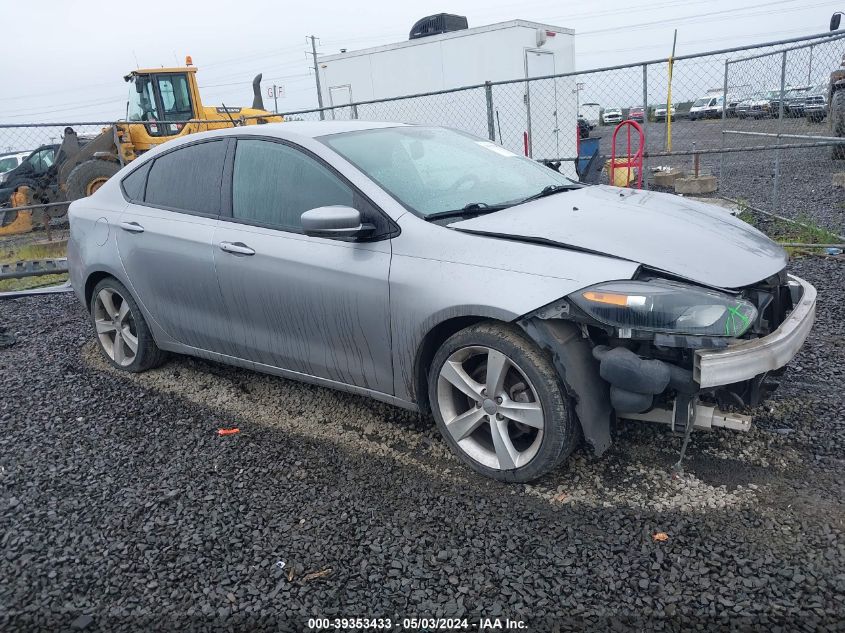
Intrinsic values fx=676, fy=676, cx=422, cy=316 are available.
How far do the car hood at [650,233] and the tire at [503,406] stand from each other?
1.63 ft

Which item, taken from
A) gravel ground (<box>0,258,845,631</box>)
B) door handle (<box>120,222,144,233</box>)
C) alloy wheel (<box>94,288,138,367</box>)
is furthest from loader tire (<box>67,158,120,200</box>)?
gravel ground (<box>0,258,845,631</box>)

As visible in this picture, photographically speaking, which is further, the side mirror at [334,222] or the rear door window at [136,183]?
the rear door window at [136,183]

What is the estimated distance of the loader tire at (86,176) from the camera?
13711 mm

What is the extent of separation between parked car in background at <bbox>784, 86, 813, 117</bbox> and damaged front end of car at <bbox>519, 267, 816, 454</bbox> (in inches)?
295

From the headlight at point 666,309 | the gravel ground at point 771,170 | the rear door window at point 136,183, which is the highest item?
the rear door window at point 136,183

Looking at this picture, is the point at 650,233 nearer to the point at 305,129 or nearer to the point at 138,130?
the point at 305,129

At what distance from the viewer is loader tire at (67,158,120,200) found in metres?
13.7

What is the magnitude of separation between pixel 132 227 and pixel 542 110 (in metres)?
10.6

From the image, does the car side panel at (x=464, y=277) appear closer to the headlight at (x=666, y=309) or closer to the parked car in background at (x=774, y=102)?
the headlight at (x=666, y=309)

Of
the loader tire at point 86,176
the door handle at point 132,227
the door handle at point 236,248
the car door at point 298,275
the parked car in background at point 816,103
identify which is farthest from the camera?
the loader tire at point 86,176

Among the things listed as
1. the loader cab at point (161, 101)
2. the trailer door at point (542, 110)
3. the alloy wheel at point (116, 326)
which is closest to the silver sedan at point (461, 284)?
the alloy wheel at point (116, 326)

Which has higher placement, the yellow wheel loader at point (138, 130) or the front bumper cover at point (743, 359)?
the yellow wheel loader at point (138, 130)

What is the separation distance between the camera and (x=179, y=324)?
14.1 ft

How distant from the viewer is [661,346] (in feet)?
8.90
